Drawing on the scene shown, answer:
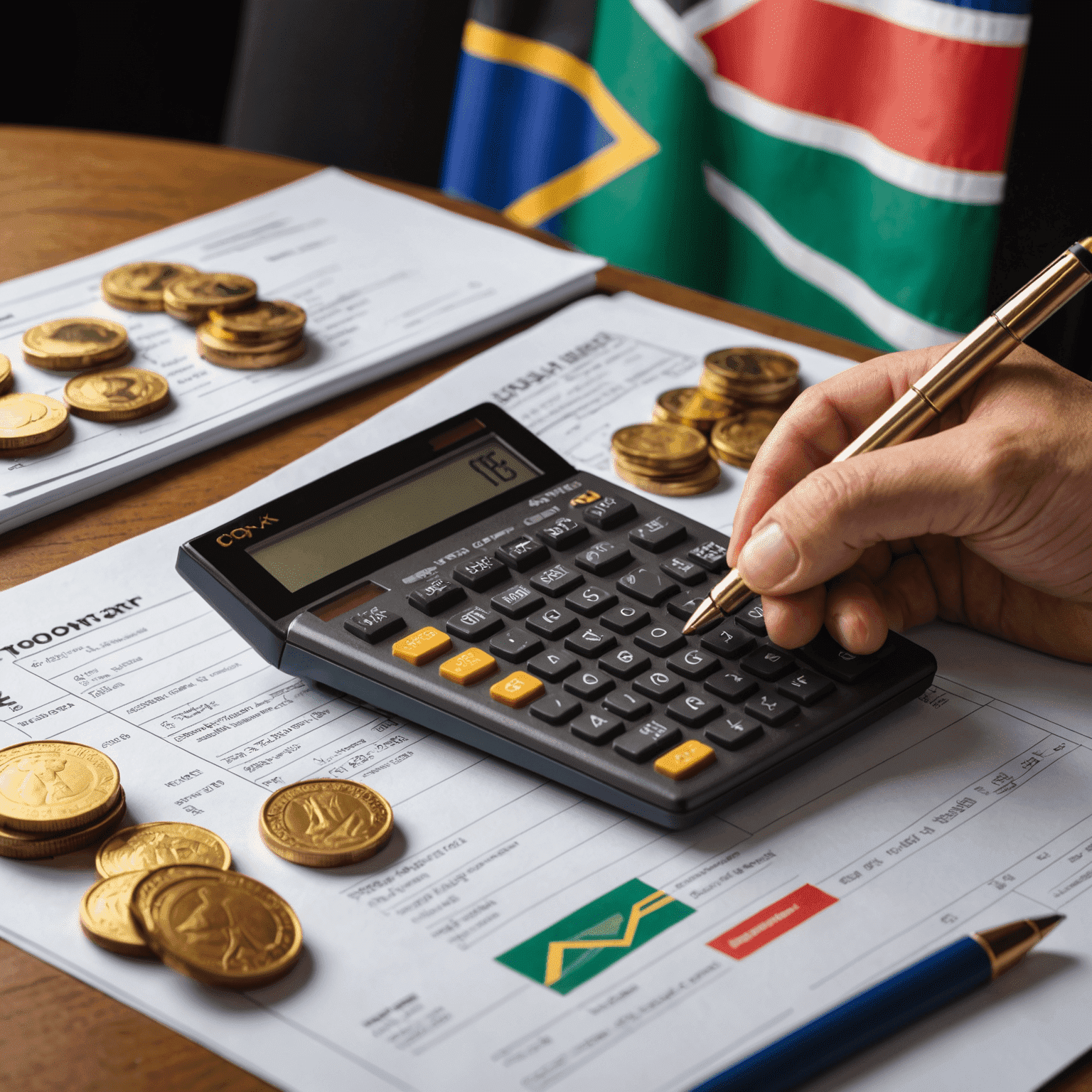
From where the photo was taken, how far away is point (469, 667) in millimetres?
509

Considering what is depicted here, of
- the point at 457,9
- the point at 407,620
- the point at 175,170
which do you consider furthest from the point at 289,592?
the point at 457,9

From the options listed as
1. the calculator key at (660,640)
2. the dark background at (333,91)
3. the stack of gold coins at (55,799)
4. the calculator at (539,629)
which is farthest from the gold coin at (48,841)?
the dark background at (333,91)

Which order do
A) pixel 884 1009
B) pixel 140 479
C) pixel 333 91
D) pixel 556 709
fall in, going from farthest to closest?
pixel 333 91 → pixel 140 479 → pixel 556 709 → pixel 884 1009

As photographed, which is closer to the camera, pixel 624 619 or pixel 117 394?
pixel 624 619

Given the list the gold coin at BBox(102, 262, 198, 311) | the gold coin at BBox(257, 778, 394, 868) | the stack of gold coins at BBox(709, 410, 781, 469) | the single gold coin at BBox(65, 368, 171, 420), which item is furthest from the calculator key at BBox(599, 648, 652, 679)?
the gold coin at BBox(102, 262, 198, 311)

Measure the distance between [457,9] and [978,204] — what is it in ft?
2.32

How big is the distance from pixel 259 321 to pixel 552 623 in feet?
1.17

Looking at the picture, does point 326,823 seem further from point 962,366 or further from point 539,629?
point 962,366

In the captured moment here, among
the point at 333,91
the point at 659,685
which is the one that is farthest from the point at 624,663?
the point at 333,91

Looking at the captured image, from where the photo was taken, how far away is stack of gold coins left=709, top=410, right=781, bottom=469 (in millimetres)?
715

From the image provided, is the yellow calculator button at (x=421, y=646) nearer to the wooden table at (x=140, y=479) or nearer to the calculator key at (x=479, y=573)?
the calculator key at (x=479, y=573)

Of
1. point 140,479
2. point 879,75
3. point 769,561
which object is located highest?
point 879,75

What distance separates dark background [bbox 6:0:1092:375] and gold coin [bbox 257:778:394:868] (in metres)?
0.75

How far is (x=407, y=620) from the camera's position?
54cm
